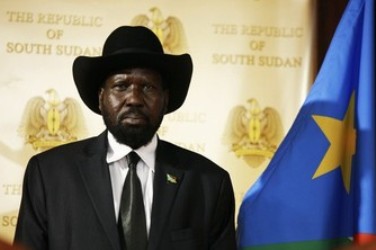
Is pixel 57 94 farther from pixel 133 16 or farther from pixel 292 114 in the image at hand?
pixel 292 114

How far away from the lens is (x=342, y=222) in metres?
1.58

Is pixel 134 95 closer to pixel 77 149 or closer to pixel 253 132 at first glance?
pixel 77 149

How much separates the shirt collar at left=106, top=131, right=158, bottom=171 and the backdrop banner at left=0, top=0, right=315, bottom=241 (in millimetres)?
785

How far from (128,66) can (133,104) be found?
0.09 meters

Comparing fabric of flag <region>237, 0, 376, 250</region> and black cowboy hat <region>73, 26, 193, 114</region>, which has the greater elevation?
black cowboy hat <region>73, 26, 193, 114</region>

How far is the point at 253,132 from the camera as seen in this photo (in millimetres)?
2354

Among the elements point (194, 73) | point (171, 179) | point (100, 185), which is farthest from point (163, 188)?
point (194, 73)

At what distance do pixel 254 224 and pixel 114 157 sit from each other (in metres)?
0.38

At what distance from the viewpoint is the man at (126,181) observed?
1.38 metres

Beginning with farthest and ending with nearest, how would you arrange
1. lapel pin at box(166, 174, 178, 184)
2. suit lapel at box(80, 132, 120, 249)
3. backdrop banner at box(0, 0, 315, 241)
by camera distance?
backdrop banner at box(0, 0, 315, 241)
lapel pin at box(166, 174, 178, 184)
suit lapel at box(80, 132, 120, 249)

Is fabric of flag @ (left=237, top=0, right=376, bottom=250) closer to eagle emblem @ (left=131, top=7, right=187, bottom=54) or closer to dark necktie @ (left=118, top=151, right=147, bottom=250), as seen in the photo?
dark necktie @ (left=118, top=151, right=147, bottom=250)

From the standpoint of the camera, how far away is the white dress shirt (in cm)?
144

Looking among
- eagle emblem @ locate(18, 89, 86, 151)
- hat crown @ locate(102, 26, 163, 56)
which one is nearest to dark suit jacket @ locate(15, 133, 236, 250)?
hat crown @ locate(102, 26, 163, 56)

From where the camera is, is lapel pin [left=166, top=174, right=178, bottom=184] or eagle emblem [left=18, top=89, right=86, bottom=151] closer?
lapel pin [left=166, top=174, right=178, bottom=184]
